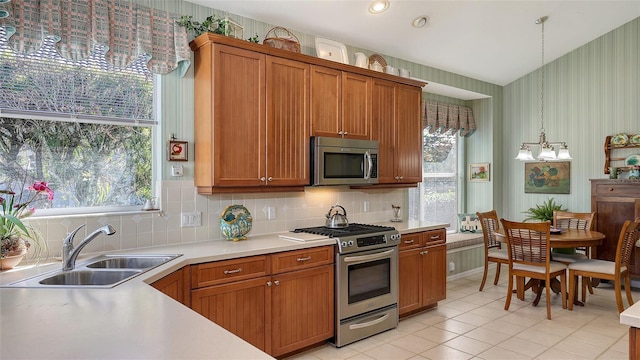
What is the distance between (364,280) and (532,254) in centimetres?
192

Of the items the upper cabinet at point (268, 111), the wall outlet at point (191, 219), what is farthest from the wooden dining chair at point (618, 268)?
the wall outlet at point (191, 219)

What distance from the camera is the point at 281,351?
300cm

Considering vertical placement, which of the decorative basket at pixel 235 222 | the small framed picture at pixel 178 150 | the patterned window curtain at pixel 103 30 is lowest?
the decorative basket at pixel 235 222

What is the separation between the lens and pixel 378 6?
367cm

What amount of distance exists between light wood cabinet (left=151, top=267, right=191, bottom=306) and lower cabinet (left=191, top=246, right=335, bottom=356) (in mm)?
46

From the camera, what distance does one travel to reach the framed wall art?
18.7ft

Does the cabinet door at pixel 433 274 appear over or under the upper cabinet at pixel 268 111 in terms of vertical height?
under

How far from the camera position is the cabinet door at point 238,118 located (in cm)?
300

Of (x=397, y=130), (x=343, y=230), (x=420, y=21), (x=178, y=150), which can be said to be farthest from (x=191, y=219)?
(x=420, y=21)

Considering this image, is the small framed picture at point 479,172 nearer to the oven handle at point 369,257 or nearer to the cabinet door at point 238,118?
the oven handle at point 369,257

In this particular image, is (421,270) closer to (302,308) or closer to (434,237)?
(434,237)

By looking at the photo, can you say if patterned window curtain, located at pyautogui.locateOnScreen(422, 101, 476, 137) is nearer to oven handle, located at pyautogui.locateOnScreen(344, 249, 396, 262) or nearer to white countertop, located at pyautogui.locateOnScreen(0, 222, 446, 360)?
oven handle, located at pyautogui.locateOnScreen(344, 249, 396, 262)

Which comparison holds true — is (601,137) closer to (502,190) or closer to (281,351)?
(502,190)

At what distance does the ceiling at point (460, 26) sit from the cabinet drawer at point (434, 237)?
2026mm
